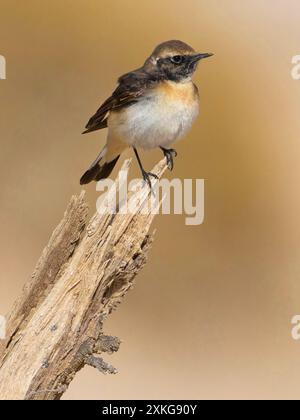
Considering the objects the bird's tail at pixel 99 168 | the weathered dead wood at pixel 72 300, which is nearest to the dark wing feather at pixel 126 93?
the bird's tail at pixel 99 168

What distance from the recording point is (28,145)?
9.12 m

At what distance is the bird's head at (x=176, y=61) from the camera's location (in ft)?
20.3

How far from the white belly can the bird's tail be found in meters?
0.43

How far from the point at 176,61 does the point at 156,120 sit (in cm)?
51

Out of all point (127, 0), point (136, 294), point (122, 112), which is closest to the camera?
point (122, 112)

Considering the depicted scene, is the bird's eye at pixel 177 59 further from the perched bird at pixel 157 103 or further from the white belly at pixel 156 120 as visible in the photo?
the white belly at pixel 156 120

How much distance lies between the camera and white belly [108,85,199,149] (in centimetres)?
602

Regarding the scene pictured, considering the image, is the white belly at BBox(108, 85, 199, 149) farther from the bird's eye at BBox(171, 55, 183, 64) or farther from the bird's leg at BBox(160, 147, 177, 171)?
the bird's eye at BBox(171, 55, 183, 64)

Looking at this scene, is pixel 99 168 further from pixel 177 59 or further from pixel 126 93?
pixel 177 59

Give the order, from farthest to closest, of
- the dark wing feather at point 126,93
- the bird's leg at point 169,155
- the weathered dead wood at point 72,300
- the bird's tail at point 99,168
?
the bird's tail at point 99,168 < the bird's leg at point 169,155 < the dark wing feather at point 126,93 < the weathered dead wood at point 72,300

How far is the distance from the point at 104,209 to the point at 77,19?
5065mm

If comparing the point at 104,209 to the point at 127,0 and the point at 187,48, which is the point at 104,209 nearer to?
the point at 187,48
